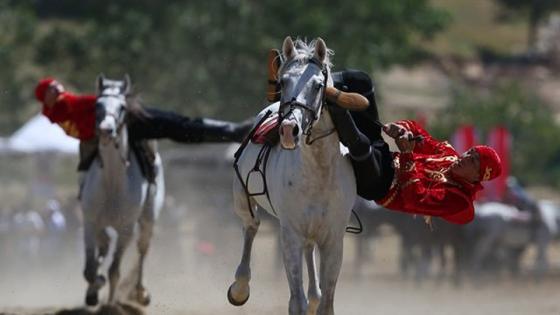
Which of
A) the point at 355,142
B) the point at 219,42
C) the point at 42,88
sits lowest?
the point at 355,142

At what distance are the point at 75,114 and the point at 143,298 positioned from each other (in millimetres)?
1996

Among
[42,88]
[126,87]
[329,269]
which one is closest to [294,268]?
[329,269]

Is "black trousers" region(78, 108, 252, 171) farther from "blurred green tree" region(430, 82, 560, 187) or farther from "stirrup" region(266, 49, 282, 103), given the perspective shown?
"blurred green tree" region(430, 82, 560, 187)

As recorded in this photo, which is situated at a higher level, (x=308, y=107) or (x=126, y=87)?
(x=126, y=87)

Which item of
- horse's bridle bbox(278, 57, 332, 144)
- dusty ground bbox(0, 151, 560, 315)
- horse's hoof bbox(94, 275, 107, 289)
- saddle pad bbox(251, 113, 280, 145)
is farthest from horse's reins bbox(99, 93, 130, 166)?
horse's bridle bbox(278, 57, 332, 144)

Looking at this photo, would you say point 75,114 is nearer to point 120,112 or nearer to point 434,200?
point 120,112

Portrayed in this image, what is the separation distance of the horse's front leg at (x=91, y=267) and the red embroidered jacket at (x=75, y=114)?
2.95 feet

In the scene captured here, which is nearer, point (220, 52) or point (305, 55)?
point (305, 55)

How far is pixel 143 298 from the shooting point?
1544 cm

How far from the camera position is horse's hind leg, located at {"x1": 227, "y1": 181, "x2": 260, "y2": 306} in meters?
12.4

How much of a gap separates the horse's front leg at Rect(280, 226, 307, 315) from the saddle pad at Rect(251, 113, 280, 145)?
2.75 ft

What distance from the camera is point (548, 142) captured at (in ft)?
149

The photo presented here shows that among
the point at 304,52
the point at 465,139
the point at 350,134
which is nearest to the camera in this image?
the point at 304,52

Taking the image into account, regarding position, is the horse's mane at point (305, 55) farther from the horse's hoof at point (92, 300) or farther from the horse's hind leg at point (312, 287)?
the horse's hoof at point (92, 300)
